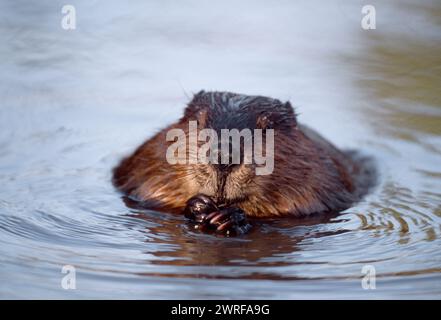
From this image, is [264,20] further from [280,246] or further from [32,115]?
[280,246]

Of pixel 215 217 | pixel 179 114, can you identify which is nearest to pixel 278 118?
pixel 215 217

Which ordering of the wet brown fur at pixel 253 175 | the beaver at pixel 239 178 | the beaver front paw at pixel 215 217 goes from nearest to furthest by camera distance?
the beaver front paw at pixel 215 217 < the beaver at pixel 239 178 < the wet brown fur at pixel 253 175

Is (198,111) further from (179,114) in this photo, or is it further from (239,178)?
(179,114)

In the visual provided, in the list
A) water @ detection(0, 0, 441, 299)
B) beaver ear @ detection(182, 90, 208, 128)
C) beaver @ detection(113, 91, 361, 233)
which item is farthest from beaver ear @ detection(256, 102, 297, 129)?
water @ detection(0, 0, 441, 299)

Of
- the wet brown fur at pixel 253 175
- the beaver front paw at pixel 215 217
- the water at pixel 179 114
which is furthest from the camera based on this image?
the wet brown fur at pixel 253 175

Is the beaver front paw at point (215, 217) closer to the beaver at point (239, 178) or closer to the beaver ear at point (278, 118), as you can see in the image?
the beaver at point (239, 178)

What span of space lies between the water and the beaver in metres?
0.13

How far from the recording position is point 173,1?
9727 mm

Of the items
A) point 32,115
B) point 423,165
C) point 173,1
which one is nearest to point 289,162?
point 423,165

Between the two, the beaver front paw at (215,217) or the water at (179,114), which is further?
the beaver front paw at (215,217)

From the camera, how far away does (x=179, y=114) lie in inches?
292

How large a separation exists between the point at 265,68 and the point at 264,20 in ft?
3.78

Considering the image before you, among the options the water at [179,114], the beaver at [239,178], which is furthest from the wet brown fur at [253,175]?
the water at [179,114]

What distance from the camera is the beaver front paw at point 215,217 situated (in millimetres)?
5070
